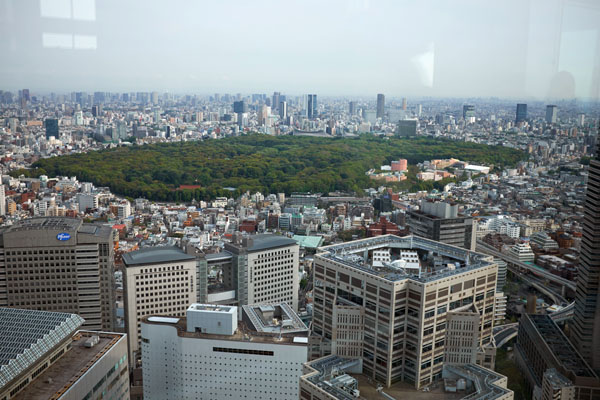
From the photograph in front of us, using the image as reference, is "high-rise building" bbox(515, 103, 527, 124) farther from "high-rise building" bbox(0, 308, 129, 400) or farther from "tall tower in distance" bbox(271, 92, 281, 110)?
"high-rise building" bbox(0, 308, 129, 400)

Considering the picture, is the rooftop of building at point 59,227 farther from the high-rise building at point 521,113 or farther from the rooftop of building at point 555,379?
the high-rise building at point 521,113

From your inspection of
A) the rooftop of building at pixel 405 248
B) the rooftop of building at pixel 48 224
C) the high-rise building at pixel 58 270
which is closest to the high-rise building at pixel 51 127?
the rooftop of building at pixel 48 224

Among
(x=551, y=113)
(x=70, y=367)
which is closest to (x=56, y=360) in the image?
(x=70, y=367)

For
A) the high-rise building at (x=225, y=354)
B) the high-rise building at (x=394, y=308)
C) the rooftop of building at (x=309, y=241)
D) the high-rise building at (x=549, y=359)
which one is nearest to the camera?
the high-rise building at (x=394, y=308)

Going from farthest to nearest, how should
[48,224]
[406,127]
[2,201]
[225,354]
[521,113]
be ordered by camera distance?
[406,127]
[2,201]
[521,113]
[48,224]
[225,354]

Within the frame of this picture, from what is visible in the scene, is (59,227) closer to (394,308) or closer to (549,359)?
(394,308)

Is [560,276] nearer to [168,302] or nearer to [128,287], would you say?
[168,302]
